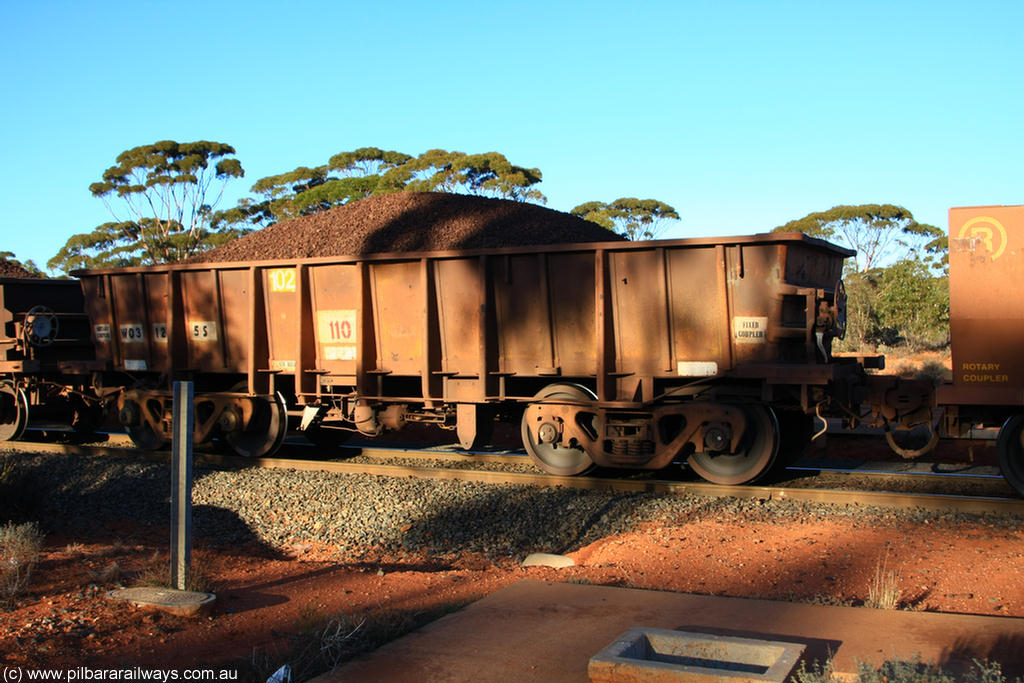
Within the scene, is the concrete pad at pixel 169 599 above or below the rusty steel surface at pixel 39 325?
below

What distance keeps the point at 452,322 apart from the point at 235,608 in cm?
605

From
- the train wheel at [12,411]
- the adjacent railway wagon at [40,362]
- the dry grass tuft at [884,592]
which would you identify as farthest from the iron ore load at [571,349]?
the dry grass tuft at [884,592]

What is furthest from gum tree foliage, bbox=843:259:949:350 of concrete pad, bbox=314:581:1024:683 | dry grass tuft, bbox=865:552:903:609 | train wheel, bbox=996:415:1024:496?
concrete pad, bbox=314:581:1024:683

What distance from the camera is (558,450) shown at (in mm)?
10781

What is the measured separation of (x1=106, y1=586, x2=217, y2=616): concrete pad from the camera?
538 centimetres

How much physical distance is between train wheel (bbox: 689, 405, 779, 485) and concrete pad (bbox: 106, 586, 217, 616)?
617cm

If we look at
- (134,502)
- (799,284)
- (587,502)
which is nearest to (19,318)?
(134,502)

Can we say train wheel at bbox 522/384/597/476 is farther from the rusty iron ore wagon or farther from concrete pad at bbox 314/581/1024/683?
concrete pad at bbox 314/581/1024/683

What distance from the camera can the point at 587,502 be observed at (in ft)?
29.7

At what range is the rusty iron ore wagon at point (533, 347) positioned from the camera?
9633 millimetres

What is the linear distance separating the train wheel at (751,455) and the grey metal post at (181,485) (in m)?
6.12

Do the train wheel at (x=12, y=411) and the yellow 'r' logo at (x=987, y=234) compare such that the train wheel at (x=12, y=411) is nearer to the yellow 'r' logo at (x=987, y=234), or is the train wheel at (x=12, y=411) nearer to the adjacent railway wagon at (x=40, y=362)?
the adjacent railway wagon at (x=40, y=362)

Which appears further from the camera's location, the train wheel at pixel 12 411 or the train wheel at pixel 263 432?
the train wheel at pixel 12 411

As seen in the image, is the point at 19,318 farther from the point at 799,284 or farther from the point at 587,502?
the point at 799,284
